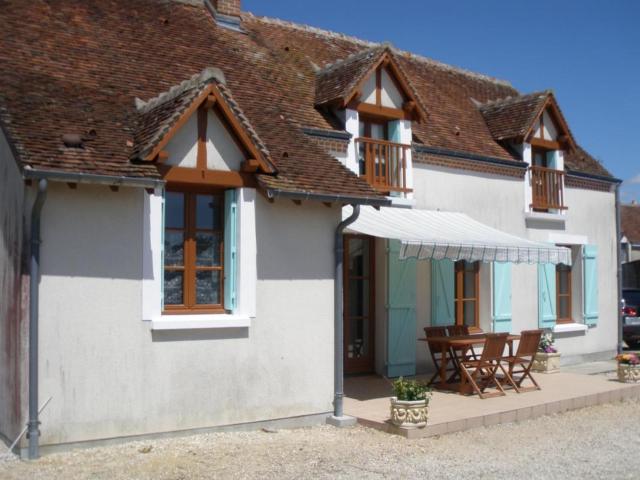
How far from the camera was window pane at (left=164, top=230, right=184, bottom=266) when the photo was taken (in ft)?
33.1

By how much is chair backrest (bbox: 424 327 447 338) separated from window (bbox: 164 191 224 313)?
4984 millimetres

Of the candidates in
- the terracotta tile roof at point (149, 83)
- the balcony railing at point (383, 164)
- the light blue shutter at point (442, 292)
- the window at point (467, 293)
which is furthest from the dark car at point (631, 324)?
the balcony railing at point (383, 164)

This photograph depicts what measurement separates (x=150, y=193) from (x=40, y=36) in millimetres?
4277

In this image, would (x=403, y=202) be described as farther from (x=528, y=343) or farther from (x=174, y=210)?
(x=174, y=210)

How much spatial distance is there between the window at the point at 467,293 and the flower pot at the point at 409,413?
6128mm

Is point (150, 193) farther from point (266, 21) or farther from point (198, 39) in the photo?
point (266, 21)

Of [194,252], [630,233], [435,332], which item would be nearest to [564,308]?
[435,332]

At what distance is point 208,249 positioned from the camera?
10.5m

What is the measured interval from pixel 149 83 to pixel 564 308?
12149 millimetres

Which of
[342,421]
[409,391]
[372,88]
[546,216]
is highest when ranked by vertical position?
[372,88]

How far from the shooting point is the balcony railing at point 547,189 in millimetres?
18172

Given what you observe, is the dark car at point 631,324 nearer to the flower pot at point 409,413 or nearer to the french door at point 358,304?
the french door at point 358,304

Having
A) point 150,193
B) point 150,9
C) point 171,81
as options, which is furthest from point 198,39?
point 150,193

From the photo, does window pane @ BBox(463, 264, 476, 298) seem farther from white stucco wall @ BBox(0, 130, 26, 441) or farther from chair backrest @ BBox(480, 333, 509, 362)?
white stucco wall @ BBox(0, 130, 26, 441)
